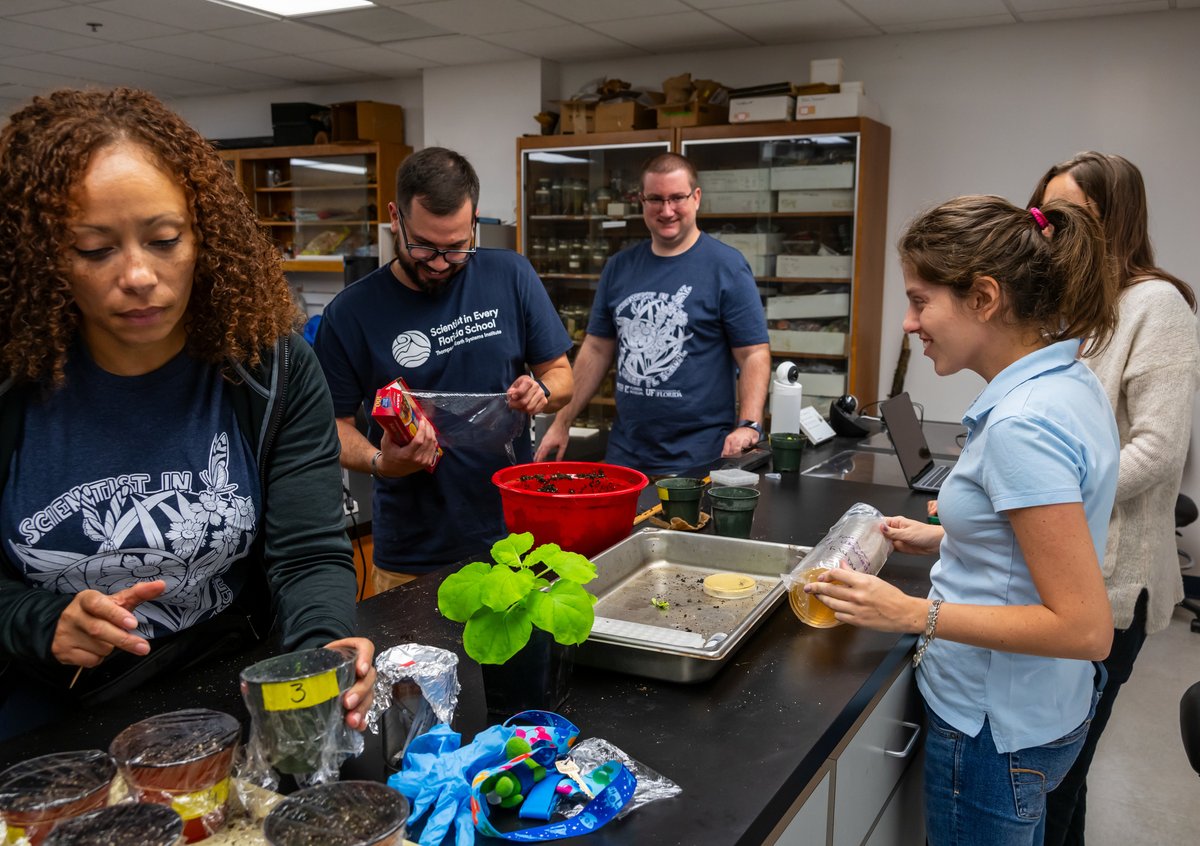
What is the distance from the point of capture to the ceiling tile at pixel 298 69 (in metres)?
5.91

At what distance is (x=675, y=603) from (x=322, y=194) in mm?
6054

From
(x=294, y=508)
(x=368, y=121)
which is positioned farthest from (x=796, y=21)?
(x=294, y=508)

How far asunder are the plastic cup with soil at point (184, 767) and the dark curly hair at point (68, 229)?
498mm

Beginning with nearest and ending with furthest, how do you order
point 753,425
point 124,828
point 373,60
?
point 124,828, point 753,425, point 373,60

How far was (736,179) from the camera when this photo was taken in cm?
500

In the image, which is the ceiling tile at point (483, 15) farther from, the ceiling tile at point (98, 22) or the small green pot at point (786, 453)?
the small green pot at point (786, 453)

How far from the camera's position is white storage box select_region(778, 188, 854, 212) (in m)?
4.74

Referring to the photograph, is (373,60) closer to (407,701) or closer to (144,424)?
(144,424)

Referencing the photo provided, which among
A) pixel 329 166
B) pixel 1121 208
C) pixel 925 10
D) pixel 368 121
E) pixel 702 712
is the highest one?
pixel 925 10

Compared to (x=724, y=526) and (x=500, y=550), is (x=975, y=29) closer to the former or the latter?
(x=724, y=526)

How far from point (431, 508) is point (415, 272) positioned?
0.56 m

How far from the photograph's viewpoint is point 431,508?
216cm

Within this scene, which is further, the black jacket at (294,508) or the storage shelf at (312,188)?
the storage shelf at (312,188)

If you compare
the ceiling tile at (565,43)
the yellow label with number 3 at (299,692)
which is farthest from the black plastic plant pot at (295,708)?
the ceiling tile at (565,43)
